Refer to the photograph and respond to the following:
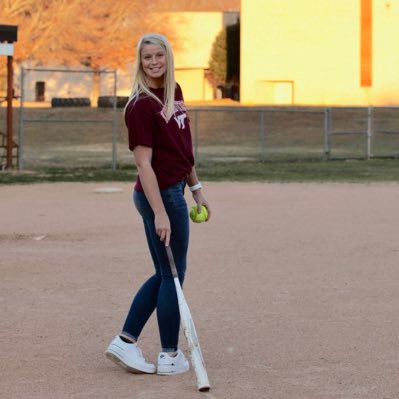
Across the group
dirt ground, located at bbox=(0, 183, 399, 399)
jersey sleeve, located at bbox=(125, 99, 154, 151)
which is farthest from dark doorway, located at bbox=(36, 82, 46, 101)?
jersey sleeve, located at bbox=(125, 99, 154, 151)

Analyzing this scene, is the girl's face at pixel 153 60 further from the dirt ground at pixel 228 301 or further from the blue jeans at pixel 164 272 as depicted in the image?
the dirt ground at pixel 228 301

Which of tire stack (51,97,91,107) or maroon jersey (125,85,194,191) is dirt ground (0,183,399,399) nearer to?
maroon jersey (125,85,194,191)

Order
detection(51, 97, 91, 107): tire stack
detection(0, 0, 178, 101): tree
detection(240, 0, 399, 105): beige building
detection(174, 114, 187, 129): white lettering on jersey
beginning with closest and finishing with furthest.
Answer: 1. detection(174, 114, 187, 129): white lettering on jersey
2. detection(0, 0, 178, 101): tree
3. detection(51, 97, 91, 107): tire stack
4. detection(240, 0, 399, 105): beige building

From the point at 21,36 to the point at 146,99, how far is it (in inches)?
2056

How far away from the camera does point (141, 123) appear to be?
6207 mm

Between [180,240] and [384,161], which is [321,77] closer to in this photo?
[384,161]

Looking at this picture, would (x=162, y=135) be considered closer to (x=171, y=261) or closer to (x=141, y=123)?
(x=141, y=123)

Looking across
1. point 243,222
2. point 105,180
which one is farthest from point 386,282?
point 105,180

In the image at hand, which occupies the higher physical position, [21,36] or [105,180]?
[21,36]

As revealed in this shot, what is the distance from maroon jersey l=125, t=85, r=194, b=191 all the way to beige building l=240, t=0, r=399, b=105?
195 ft

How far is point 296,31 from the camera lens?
6538 cm

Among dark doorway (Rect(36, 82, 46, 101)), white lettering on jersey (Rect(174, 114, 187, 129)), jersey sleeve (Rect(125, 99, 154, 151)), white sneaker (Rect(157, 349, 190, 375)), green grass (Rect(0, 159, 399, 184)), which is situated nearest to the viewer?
jersey sleeve (Rect(125, 99, 154, 151))

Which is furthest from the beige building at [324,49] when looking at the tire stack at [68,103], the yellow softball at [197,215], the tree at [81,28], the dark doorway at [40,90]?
the yellow softball at [197,215]

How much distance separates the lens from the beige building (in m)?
64.8
